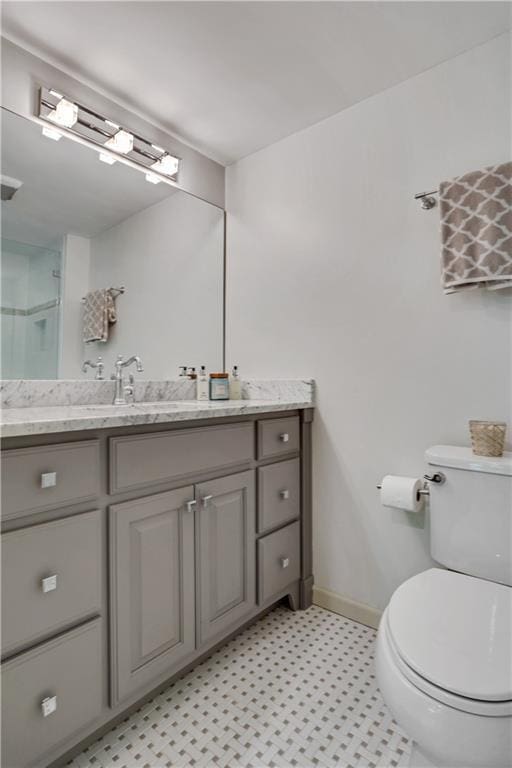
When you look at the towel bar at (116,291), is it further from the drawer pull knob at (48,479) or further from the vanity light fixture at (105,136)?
the drawer pull knob at (48,479)

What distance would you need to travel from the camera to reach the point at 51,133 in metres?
1.55

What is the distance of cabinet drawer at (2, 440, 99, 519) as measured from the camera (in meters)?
0.91

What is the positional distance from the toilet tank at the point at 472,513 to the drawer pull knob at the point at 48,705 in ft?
3.77

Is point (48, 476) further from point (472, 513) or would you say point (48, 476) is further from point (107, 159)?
point (107, 159)

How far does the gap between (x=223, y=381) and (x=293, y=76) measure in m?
1.31

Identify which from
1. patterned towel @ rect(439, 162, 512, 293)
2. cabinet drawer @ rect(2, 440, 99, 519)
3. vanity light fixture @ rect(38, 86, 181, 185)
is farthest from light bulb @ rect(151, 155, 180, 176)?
cabinet drawer @ rect(2, 440, 99, 519)

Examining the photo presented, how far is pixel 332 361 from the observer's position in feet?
5.87

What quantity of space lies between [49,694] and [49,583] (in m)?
0.27

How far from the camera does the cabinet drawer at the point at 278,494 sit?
1.62 meters

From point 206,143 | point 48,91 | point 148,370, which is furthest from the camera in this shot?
point 206,143

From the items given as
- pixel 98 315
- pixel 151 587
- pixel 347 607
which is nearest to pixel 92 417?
pixel 151 587

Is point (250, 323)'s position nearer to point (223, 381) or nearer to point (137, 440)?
point (223, 381)

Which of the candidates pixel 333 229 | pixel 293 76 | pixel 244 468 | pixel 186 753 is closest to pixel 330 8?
pixel 293 76

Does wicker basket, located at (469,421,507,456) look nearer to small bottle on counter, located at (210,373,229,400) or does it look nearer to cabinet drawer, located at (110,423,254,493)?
cabinet drawer, located at (110,423,254,493)
